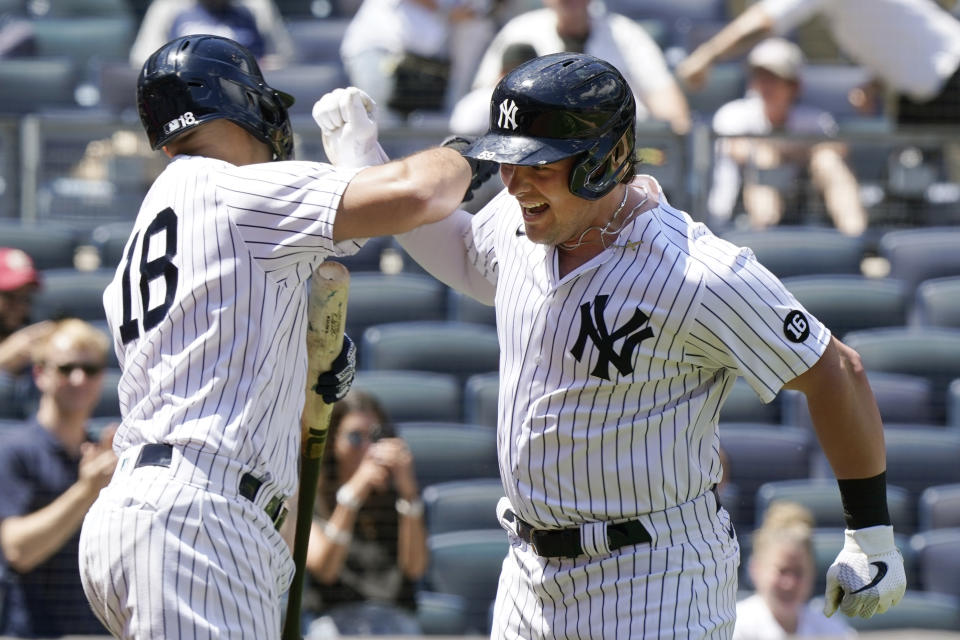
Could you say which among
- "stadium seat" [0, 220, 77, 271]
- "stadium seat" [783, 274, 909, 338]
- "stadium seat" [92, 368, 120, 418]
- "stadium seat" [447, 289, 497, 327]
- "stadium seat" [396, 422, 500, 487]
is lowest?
"stadium seat" [396, 422, 500, 487]

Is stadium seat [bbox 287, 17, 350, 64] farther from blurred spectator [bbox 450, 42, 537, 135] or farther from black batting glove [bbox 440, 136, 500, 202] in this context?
black batting glove [bbox 440, 136, 500, 202]

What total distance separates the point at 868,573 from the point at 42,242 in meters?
4.29

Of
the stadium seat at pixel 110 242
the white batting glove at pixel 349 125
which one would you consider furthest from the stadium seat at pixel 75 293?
the white batting glove at pixel 349 125

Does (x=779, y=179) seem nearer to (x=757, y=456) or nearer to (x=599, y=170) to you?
(x=757, y=456)

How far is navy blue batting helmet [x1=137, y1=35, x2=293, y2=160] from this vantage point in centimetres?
318

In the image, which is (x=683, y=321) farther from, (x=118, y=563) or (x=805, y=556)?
(x=805, y=556)

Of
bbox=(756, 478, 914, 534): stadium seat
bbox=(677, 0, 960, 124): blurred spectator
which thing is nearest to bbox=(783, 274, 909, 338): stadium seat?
bbox=(756, 478, 914, 534): stadium seat

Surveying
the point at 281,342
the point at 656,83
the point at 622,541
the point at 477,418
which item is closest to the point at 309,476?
the point at 281,342

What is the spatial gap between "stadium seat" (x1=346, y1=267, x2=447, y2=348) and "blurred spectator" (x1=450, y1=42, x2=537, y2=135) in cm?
67

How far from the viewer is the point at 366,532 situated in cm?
537

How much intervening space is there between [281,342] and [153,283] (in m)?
0.28

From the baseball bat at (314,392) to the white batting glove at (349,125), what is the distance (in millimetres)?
252

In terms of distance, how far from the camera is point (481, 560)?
554 cm

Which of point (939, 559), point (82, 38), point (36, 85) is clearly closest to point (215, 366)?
point (939, 559)
